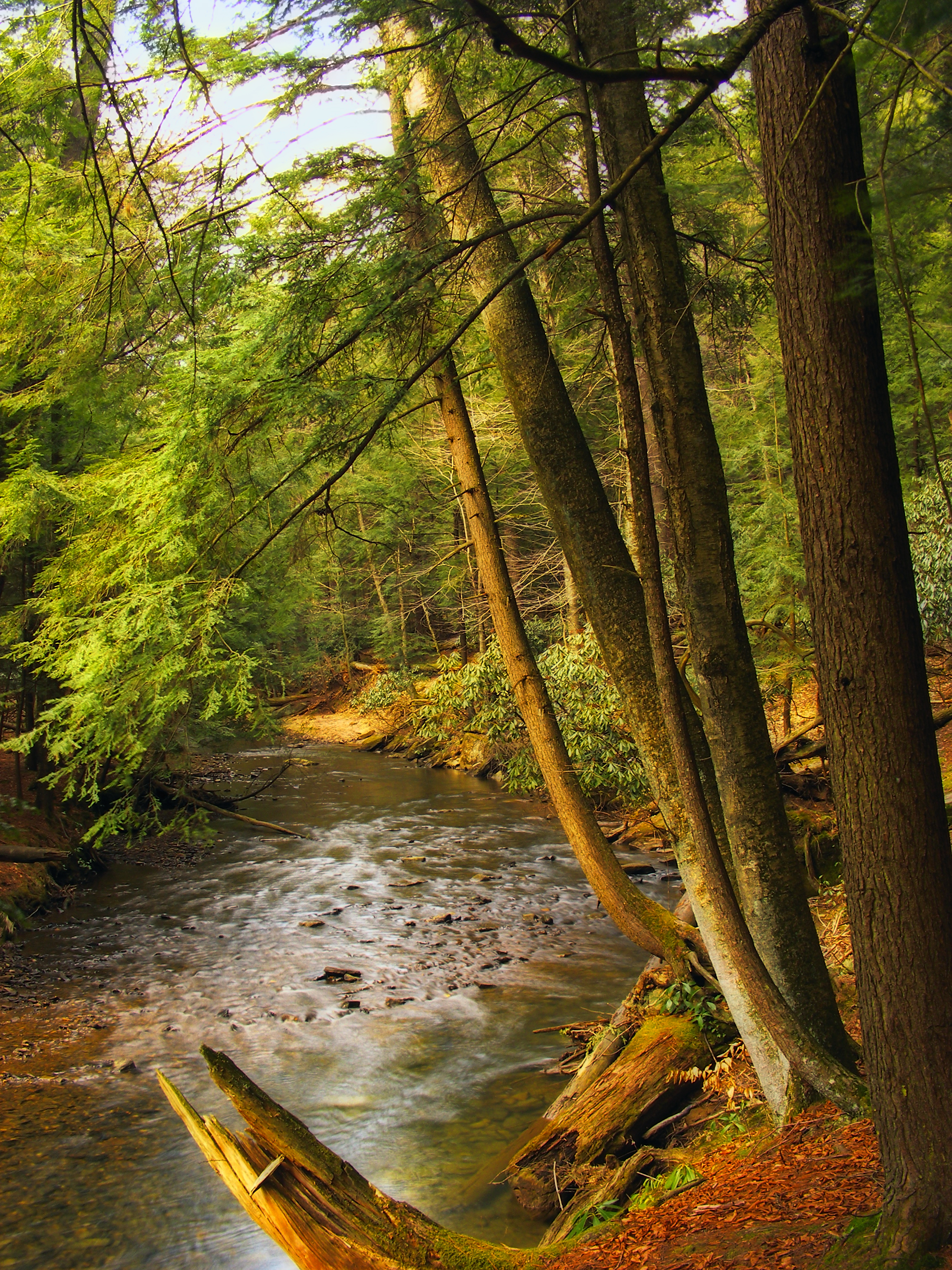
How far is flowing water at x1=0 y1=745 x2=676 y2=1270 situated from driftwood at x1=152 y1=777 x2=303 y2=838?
36 centimetres

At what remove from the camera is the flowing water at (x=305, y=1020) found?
17.2 feet

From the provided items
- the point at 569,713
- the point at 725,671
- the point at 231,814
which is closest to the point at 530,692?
the point at 725,671

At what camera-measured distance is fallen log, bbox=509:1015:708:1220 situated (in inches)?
193

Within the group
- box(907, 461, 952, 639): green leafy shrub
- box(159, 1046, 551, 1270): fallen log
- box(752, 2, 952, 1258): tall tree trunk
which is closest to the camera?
box(752, 2, 952, 1258): tall tree trunk

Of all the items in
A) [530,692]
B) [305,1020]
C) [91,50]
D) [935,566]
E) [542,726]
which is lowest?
[305,1020]

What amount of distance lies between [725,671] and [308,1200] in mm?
2862

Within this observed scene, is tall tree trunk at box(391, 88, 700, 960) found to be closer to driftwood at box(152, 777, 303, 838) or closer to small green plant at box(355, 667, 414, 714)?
driftwood at box(152, 777, 303, 838)

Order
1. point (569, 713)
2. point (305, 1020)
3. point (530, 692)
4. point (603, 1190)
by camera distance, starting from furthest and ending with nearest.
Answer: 1. point (569, 713)
2. point (305, 1020)
3. point (530, 692)
4. point (603, 1190)

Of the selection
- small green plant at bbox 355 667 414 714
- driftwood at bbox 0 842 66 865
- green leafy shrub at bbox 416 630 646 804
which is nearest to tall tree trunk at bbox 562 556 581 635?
Result: green leafy shrub at bbox 416 630 646 804

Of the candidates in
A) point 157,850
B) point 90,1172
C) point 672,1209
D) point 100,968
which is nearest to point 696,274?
point 672,1209

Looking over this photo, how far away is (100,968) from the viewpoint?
29.3ft

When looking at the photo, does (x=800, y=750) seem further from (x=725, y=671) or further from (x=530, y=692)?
(x=725, y=671)

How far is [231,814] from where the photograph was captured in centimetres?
1379

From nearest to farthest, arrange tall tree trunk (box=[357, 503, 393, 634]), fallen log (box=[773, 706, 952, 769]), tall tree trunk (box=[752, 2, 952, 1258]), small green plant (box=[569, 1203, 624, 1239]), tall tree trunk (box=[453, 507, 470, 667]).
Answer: tall tree trunk (box=[752, 2, 952, 1258]), small green plant (box=[569, 1203, 624, 1239]), fallen log (box=[773, 706, 952, 769]), tall tree trunk (box=[453, 507, 470, 667]), tall tree trunk (box=[357, 503, 393, 634])
